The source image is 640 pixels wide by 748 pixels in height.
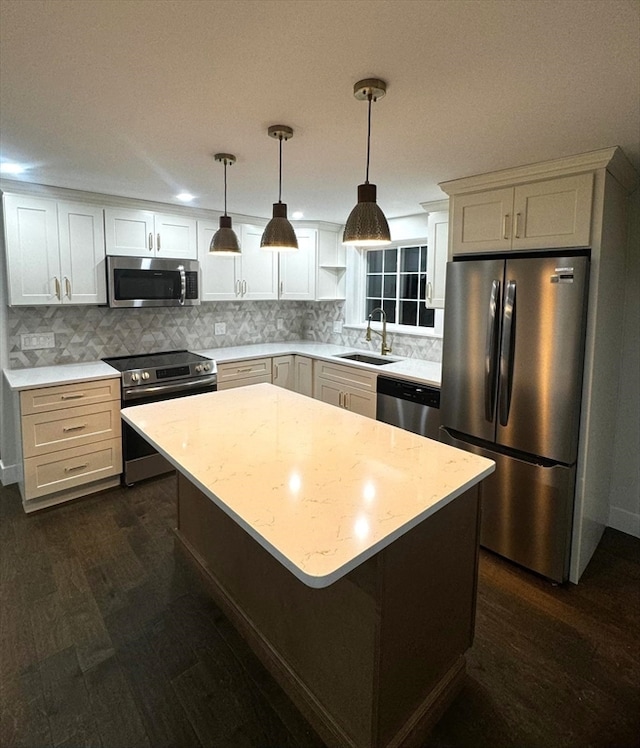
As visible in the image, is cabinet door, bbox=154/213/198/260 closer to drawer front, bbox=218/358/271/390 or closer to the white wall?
drawer front, bbox=218/358/271/390

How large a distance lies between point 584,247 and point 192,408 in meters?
2.18

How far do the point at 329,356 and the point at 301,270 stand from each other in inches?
42.5

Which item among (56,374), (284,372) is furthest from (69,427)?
(284,372)

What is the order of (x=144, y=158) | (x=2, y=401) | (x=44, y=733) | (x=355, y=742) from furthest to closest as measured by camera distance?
1. (x=2, y=401)
2. (x=144, y=158)
3. (x=44, y=733)
4. (x=355, y=742)

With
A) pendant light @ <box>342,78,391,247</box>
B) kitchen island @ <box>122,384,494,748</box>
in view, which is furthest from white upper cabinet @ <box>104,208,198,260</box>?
pendant light @ <box>342,78,391,247</box>

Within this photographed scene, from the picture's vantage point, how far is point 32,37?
1293 millimetres

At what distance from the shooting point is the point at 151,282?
3.67 meters

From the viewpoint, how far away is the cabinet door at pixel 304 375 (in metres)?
4.36

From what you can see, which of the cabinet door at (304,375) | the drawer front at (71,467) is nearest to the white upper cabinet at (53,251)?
the drawer front at (71,467)

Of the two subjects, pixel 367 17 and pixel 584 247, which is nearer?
pixel 367 17

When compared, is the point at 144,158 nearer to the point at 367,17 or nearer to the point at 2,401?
the point at 367,17

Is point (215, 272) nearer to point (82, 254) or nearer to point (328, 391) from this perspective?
point (82, 254)

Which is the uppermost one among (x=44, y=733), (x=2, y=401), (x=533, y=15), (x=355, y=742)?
(x=533, y=15)

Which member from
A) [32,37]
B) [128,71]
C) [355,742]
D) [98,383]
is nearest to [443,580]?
[355,742]
